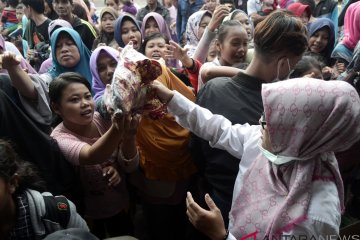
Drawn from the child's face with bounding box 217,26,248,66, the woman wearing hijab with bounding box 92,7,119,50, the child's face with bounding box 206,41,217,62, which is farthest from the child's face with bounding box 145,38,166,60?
the woman wearing hijab with bounding box 92,7,119,50

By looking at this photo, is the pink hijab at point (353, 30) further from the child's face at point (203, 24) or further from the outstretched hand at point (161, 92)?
the outstretched hand at point (161, 92)

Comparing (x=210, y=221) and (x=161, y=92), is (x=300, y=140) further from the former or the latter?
(x=161, y=92)

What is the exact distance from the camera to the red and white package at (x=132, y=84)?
51.6 inches

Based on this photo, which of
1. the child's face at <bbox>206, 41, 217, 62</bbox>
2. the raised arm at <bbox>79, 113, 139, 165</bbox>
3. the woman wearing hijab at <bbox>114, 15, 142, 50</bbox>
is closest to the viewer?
the raised arm at <bbox>79, 113, 139, 165</bbox>

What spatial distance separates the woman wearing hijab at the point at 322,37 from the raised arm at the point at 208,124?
2216mm

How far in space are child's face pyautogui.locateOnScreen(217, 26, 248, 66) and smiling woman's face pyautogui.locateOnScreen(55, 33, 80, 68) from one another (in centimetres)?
111

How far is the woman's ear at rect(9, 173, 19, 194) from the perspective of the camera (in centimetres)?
126

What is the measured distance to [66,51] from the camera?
2.57m

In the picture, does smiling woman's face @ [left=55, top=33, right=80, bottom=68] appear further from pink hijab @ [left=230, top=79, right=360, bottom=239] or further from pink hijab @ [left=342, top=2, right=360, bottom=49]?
pink hijab @ [left=342, top=2, right=360, bottom=49]

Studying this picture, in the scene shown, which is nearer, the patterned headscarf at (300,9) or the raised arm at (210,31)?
the raised arm at (210,31)

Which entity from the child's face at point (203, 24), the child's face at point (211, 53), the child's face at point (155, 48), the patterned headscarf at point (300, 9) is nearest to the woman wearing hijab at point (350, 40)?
the patterned headscarf at point (300, 9)

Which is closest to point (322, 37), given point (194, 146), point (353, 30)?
point (353, 30)

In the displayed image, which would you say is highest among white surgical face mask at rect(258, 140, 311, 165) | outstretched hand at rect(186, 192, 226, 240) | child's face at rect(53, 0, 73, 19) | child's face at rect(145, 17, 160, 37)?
child's face at rect(53, 0, 73, 19)

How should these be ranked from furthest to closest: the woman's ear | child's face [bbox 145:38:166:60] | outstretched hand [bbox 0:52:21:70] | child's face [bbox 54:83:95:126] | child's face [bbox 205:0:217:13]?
1. child's face [bbox 205:0:217:13]
2. child's face [bbox 145:38:166:60]
3. child's face [bbox 54:83:95:126]
4. outstretched hand [bbox 0:52:21:70]
5. the woman's ear
